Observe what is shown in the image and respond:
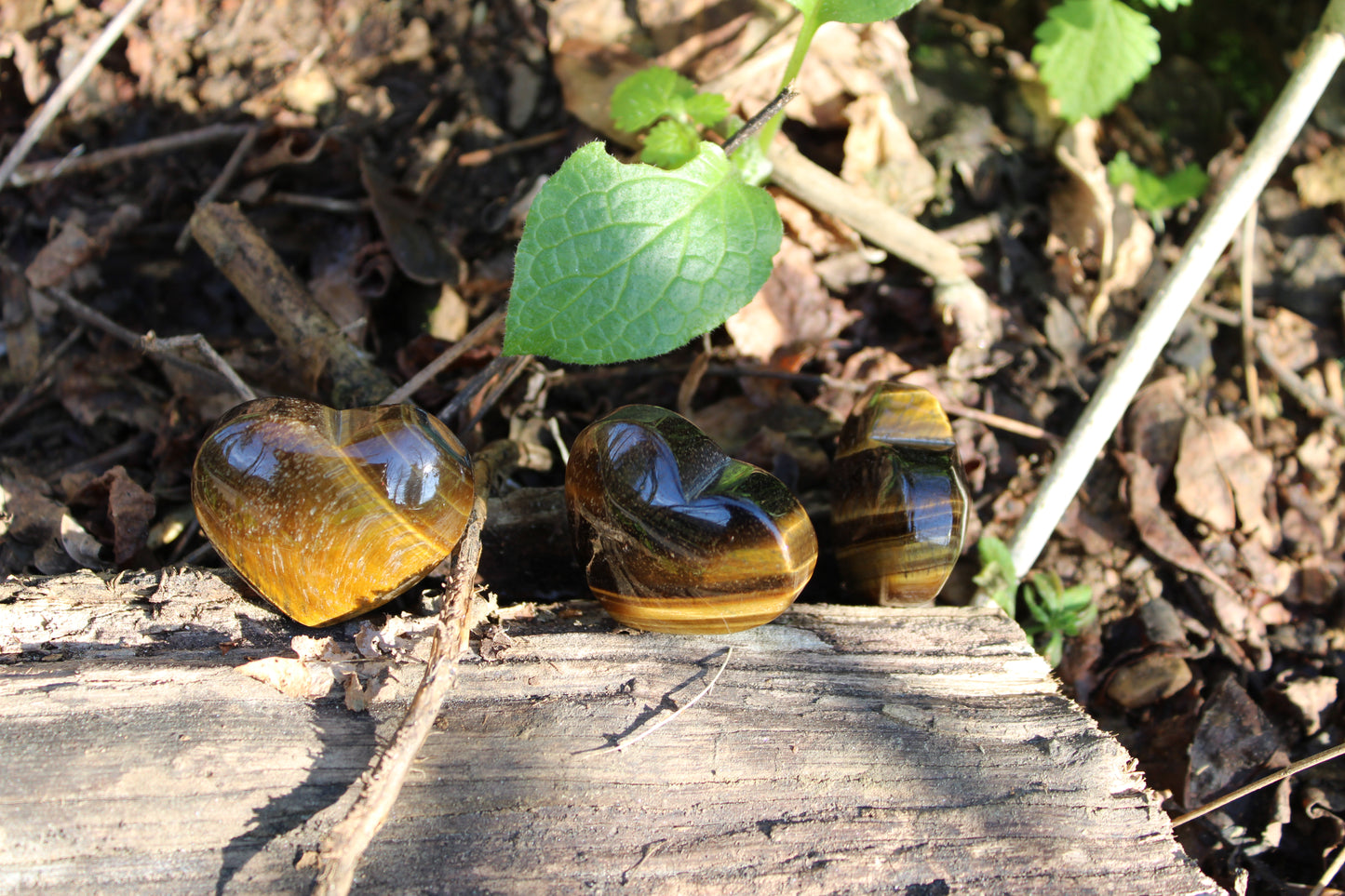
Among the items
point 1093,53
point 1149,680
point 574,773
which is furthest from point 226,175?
point 1149,680

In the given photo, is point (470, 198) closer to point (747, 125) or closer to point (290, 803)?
point (747, 125)

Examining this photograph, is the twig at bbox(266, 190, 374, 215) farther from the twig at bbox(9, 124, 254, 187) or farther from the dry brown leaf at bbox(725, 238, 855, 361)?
the dry brown leaf at bbox(725, 238, 855, 361)

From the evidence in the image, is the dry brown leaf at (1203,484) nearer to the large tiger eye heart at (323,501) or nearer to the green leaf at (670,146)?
the green leaf at (670,146)

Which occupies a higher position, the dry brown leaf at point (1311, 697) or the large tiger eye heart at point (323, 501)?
the large tiger eye heart at point (323, 501)

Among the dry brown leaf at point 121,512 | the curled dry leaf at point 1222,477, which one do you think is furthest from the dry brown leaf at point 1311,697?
the dry brown leaf at point 121,512

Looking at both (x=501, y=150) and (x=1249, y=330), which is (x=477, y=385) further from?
(x=1249, y=330)
